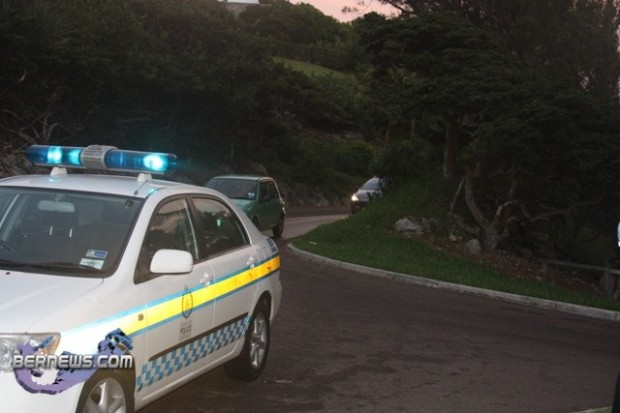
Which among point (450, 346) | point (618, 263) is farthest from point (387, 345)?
point (618, 263)

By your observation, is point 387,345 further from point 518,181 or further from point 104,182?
point 518,181

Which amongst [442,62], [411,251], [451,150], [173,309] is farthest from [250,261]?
[451,150]

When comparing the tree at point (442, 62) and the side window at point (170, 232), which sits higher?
the tree at point (442, 62)

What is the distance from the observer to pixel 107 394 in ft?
13.1

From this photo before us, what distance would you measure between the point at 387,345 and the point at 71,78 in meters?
21.2

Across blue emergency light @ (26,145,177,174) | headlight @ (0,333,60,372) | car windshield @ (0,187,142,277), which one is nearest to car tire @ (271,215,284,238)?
blue emergency light @ (26,145,177,174)

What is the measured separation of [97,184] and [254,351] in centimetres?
207

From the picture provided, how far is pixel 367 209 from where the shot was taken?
22312mm

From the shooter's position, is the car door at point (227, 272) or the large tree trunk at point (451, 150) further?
the large tree trunk at point (451, 150)

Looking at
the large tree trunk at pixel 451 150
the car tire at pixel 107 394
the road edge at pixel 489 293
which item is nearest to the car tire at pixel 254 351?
the car tire at pixel 107 394

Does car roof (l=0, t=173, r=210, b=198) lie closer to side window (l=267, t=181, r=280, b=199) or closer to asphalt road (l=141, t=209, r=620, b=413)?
asphalt road (l=141, t=209, r=620, b=413)

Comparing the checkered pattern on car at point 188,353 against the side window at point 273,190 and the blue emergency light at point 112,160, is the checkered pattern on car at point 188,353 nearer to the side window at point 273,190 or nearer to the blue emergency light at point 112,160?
the blue emergency light at point 112,160

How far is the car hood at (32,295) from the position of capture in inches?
141

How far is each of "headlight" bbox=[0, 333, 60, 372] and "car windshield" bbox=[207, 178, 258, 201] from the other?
14288 millimetres
